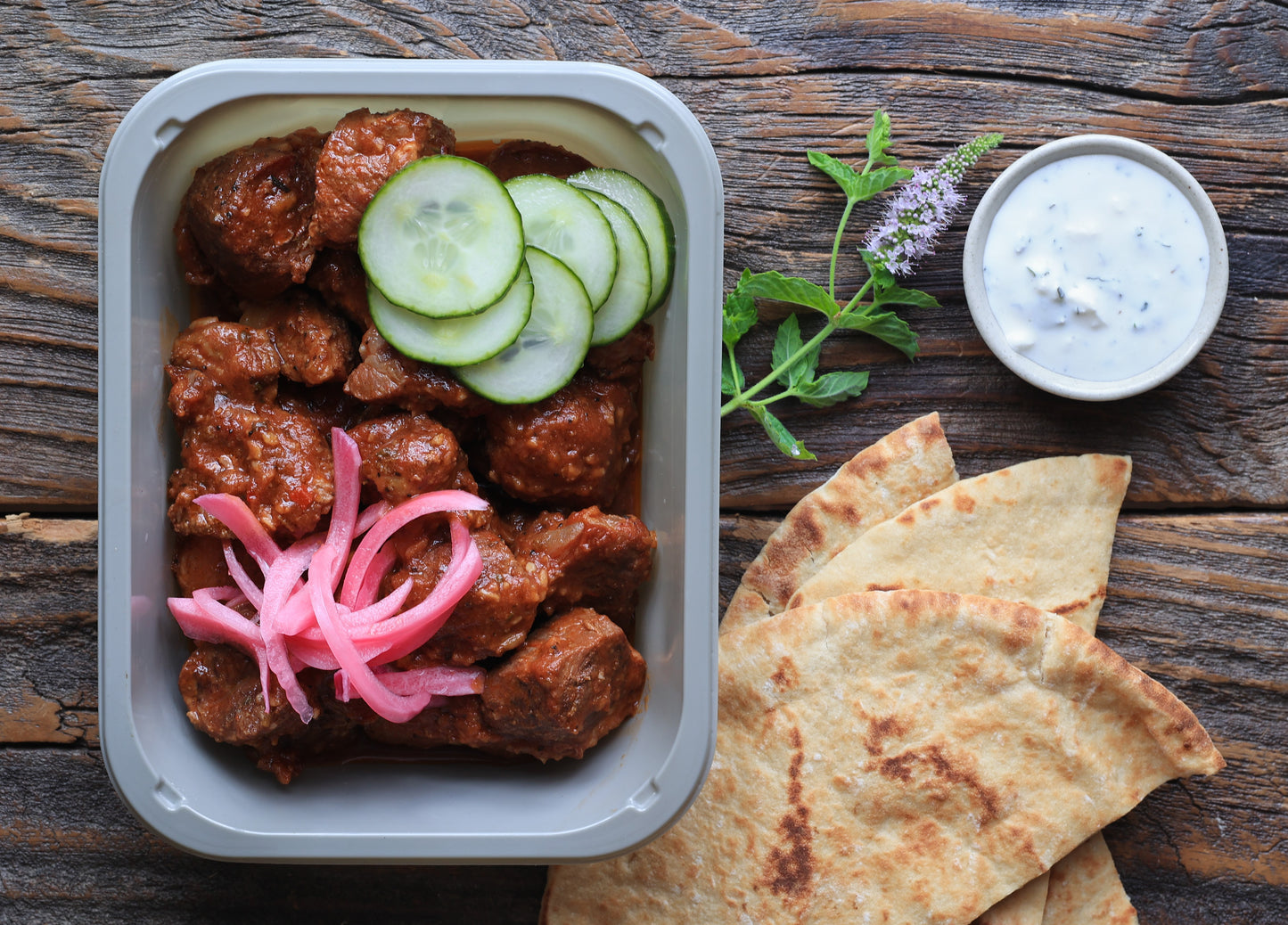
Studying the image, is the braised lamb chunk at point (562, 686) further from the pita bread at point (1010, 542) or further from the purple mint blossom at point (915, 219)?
the purple mint blossom at point (915, 219)

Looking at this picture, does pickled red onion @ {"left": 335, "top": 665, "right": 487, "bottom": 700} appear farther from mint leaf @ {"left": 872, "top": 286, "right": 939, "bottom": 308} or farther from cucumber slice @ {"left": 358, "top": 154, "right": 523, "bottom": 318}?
mint leaf @ {"left": 872, "top": 286, "right": 939, "bottom": 308}

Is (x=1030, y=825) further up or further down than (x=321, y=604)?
further down

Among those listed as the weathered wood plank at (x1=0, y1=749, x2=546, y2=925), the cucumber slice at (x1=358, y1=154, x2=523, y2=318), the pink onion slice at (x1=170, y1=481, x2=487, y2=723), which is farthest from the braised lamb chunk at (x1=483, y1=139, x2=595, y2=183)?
the weathered wood plank at (x1=0, y1=749, x2=546, y2=925)

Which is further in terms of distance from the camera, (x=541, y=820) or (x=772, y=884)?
(x=772, y=884)

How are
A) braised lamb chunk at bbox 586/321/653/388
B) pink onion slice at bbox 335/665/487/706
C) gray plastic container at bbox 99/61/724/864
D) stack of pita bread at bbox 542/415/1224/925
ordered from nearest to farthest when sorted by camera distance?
gray plastic container at bbox 99/61/724/864 < pink onion slice at bbox 335/665/487/706 < braised lamb chunk at bbox 586/321/653/388 < stack of pita bread at bbox 542/415/1224/925

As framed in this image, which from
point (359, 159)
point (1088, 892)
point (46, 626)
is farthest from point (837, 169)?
point (46, 626)

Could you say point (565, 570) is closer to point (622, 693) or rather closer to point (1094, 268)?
point (622, 693)

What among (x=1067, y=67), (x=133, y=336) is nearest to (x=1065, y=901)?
(x=1067, y=67)
